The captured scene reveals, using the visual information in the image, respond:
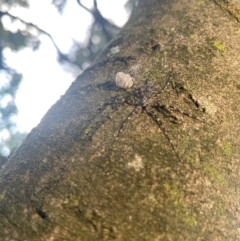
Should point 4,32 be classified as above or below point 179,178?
above

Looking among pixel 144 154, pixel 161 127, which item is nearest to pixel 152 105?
pixel 161 127

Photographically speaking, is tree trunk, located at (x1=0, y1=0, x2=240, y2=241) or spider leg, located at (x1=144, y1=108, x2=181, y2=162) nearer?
tree trunk, located at (x1=0, y1=0, x2=240, y2=241)

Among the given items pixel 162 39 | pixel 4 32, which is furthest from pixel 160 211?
pixel 4 32

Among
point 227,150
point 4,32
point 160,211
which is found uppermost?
point 4,32

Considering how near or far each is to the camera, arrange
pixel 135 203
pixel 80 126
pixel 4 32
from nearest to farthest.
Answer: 1. pixel 135 203
2. pixel 80 126
3. pixel 4 32

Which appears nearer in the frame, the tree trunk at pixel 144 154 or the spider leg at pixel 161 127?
the tree trunk at pixel 144 154

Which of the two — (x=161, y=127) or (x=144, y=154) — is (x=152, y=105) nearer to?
(x=161, y=127)

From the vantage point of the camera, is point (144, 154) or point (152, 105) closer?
point (144, 154)

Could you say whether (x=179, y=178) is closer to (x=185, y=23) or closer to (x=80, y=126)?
(x=80, y=126)
